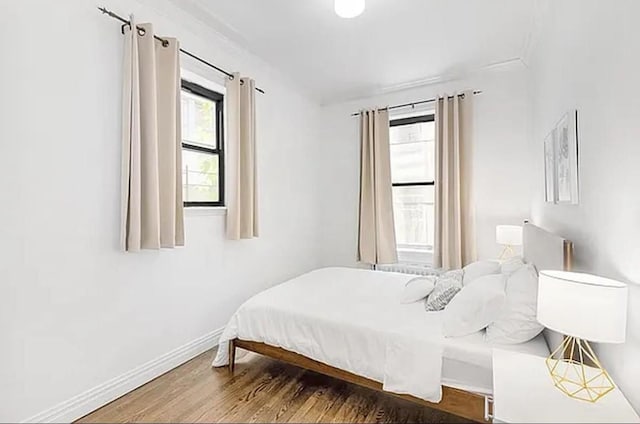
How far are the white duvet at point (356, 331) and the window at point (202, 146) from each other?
108cm

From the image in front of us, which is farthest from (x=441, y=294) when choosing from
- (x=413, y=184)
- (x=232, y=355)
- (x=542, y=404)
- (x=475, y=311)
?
(x=413, y=184)

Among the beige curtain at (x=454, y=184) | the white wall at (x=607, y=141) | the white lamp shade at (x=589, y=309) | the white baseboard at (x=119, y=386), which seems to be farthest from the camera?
the beige curtain at (x=454, y=184)

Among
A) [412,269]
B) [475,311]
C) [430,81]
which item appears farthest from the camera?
[412,269]

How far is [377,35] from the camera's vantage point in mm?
2916

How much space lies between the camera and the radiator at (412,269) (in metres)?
3.93

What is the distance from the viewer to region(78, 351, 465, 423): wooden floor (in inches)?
77.1

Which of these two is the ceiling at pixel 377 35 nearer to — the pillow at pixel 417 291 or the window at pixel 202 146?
the window at pixel 202 146

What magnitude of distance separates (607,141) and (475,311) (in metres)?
1.01

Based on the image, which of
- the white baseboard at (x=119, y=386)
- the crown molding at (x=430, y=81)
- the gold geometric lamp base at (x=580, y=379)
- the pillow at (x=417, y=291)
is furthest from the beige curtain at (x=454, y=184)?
the white baseboard at (x=119, y=386)

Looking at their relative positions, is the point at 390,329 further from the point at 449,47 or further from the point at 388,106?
the point at 388,106

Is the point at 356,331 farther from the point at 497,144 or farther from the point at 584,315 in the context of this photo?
the point at 497,144

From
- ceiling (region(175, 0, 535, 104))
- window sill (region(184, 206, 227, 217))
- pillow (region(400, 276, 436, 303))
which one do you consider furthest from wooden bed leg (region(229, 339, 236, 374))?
ceiling (region(175, 0, 535, 104))

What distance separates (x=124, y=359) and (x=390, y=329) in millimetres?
1772

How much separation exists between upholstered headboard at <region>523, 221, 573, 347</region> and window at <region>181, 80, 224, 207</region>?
256 centimetres
